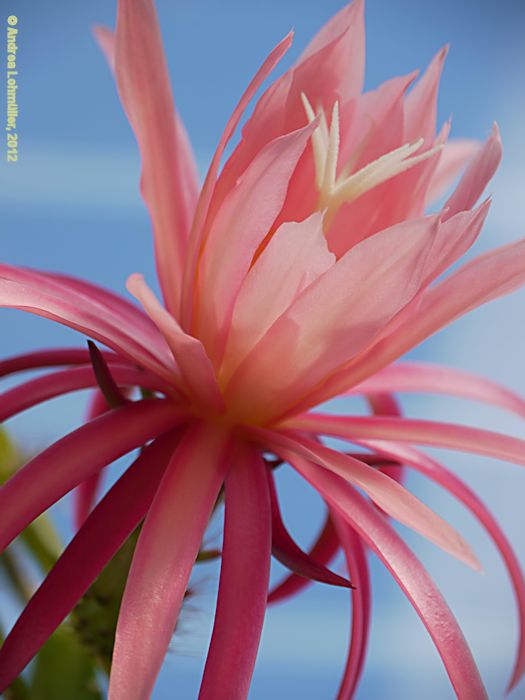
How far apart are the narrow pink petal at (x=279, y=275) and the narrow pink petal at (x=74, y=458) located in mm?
45

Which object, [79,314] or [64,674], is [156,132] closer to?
[79,314]

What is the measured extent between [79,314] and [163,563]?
0.09 meters

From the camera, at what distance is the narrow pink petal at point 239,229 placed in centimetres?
28

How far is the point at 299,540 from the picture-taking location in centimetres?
104

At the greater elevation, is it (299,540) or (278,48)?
(299,540)

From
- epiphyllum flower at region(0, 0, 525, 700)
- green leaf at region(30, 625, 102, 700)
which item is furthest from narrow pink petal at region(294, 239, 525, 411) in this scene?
green leaf at region(30, 625, 102, 700)

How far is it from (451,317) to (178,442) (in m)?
0.11

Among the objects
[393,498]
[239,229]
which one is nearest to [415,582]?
[393,498]

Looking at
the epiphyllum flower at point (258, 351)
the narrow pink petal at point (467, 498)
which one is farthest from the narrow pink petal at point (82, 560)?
the narrow pink petal at point (467, 498)

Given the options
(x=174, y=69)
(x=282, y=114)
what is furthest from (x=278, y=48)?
(x=174, y=69)

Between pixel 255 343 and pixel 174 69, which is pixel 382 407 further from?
pixel 174 69

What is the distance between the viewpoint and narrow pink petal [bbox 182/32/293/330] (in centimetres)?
30

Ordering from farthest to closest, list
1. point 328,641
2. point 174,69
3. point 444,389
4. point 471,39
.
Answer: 1. point 328,641
2. point 471,39
3. point 174,69
4. point 444,389

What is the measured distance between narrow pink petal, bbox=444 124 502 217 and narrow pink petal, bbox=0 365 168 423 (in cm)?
13
